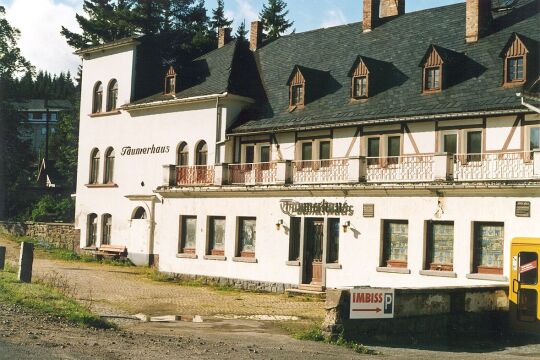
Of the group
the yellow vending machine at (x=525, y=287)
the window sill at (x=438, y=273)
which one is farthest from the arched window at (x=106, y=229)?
the yellow vending machine at (x=525, y=287)

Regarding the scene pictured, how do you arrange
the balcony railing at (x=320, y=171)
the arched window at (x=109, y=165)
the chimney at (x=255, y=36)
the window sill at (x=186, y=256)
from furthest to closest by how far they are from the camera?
the arched window at (x=109, y=165), the chimney at (x=255, y=36), the window sill at (x=186, y=256), the balcony railing at (x=320, y=171)

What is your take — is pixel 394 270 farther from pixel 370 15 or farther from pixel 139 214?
pixel 139 214

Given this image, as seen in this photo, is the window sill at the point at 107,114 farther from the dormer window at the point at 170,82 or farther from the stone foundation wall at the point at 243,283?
the stone foundation wall at the point at 243,283

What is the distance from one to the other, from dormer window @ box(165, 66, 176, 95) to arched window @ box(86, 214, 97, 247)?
27.6 ft

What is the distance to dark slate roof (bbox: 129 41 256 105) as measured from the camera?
111ft

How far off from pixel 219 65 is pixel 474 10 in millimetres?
12835

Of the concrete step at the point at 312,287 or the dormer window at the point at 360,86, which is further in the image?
the dormer window at the point at 360,86

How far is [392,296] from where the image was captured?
15258mm

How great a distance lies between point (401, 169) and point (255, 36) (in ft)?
51.4

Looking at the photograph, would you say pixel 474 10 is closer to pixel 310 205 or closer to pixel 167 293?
pixel 310 205

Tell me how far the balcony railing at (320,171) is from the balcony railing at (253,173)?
92 centimetres

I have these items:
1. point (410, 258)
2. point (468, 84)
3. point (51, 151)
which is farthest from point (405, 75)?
point (51, 151)

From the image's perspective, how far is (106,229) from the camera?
130ft

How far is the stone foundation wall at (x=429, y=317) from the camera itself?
577 inches
